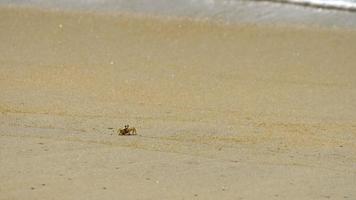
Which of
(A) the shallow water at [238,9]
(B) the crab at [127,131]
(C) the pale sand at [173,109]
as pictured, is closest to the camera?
(C) the pale sand at [173,109]

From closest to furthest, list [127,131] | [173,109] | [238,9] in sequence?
1. [127,131]
2. [173,109]
3. [238,9]

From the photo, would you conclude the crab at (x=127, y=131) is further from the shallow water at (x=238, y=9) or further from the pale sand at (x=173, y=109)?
the shallow water at (x=238, y=9)

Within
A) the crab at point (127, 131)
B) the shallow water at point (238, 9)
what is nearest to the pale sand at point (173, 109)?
the crab at point (127, 131)

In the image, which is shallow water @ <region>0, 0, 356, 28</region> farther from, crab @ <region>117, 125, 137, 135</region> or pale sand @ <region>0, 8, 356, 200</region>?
crab @ <region>117, 125, 137, 135</region>

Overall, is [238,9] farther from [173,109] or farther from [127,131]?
[127,131]

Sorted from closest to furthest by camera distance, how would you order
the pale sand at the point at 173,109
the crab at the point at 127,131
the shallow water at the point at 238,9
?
1. the pale sand at the point at 173,109
2. the crab at the point at 127,131
3. the shallow water at the point at 238,9

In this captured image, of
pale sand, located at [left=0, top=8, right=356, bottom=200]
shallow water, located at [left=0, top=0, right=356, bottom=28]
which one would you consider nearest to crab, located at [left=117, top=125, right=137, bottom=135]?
pale sand, located at [left=0, top=8, right=356, bottom=200]

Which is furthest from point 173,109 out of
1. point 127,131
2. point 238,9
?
point 238,9
